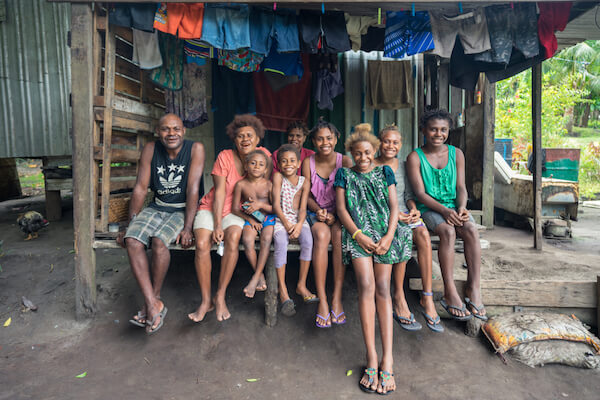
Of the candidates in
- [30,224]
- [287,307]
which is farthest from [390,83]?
[30,224]

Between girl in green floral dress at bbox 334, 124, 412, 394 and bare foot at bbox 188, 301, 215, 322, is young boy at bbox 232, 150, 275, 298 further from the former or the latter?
girl in green floral dress at bbox 334, 124, 412, 394

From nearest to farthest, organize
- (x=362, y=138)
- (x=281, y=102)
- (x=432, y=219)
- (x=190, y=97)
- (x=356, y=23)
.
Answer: (x=362, y=138) → (x=432, y=219) → (x=356, y=23) → (x=190, y=97) → (x=281, y=102)

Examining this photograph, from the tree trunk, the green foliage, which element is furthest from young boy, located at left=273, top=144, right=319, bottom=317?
the tree trunk

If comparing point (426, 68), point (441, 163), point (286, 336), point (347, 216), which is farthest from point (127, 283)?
point (426, 68)

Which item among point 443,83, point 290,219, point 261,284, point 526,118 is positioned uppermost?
point 526,118

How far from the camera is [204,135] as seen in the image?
6.00 metres

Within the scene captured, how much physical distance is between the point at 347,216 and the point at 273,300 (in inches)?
42.6

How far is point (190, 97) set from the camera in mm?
4957

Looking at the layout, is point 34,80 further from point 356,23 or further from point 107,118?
point 356,23

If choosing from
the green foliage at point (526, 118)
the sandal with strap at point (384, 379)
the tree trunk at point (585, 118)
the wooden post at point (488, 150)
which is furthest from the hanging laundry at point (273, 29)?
the tree trunk at point (585, 118)

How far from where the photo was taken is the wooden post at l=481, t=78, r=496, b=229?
18.4ft

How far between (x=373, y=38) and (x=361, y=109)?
4.71 ft

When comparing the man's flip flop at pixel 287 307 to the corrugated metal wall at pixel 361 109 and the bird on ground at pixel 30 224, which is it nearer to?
the corrugated metal wall at pixel 361 109

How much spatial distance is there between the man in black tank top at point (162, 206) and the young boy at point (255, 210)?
0.43m
